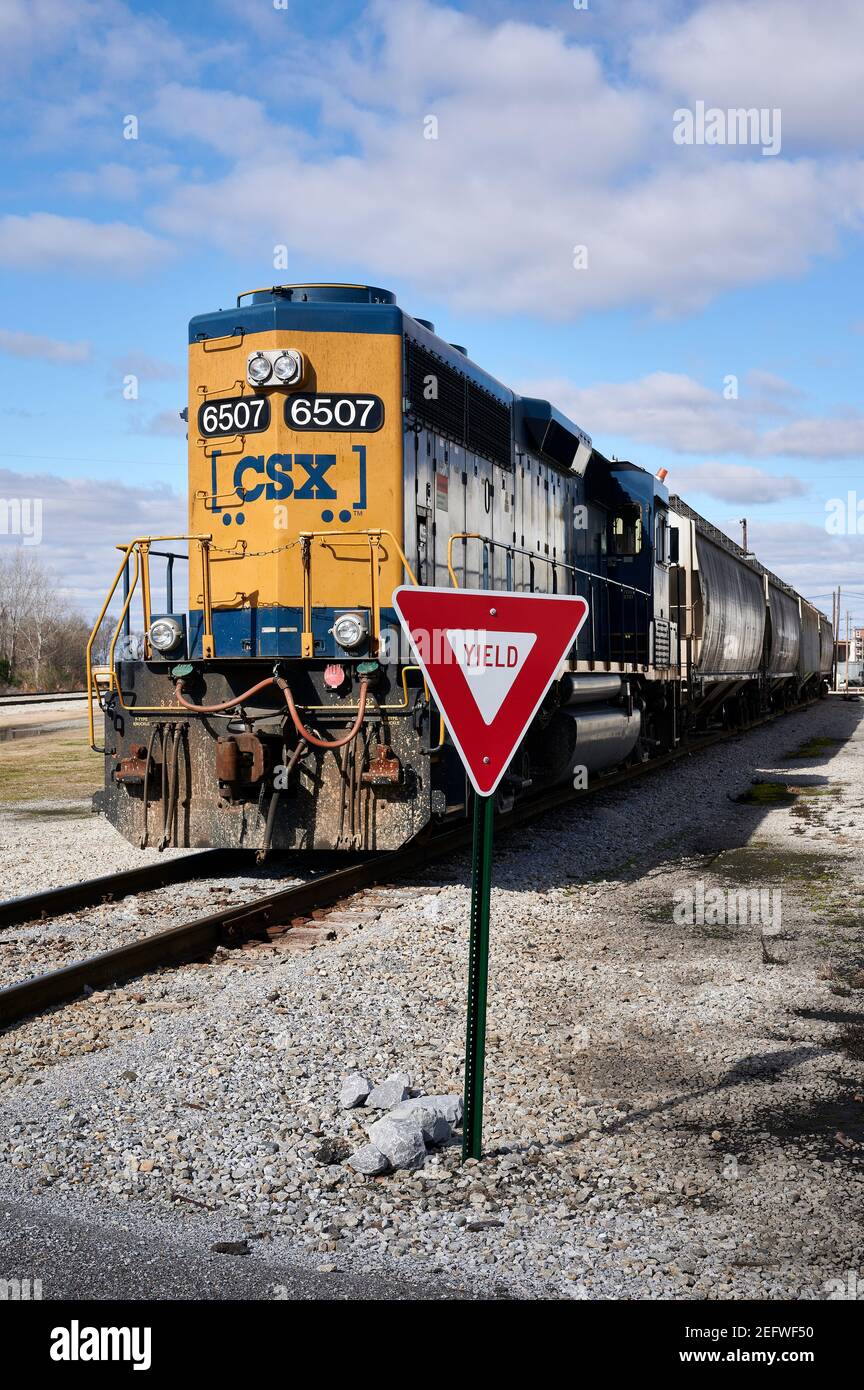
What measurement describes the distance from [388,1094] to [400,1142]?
449mm

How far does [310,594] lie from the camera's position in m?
8.27

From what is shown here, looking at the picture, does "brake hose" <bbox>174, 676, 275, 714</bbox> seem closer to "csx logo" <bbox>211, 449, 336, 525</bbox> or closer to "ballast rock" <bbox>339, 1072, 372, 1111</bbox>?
"csx logo" <bbox>211, 449, 336, 525</bbox>

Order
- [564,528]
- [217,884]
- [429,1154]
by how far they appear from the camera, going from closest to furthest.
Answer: [429,1154], [217,884], [564,528]

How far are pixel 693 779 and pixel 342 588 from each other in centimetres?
799

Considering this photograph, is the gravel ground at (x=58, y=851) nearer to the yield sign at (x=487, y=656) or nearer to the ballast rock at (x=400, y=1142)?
the ballast rock at (x=400, y=1142)

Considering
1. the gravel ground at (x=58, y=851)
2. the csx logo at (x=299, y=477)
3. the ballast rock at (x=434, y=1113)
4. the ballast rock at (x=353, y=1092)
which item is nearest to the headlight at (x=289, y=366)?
the csx logo at (x=299, y=477)

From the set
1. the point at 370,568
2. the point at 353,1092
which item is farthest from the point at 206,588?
the point at 353,1092

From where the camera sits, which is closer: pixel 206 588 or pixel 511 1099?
pixel 511 1099

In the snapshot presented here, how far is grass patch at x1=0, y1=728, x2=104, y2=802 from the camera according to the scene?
14523 mm

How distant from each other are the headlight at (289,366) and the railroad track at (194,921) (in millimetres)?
3694

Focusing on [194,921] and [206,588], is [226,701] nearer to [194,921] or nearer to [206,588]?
[206,588]
